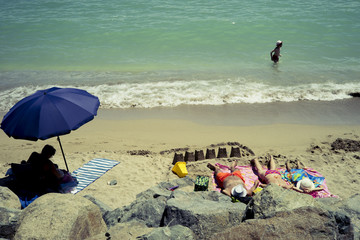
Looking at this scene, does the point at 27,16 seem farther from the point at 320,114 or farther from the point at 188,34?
the point at 320,114

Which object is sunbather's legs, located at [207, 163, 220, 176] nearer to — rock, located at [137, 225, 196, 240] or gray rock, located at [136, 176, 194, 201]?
→ gray rock, located at [136, 176, 194, 201]

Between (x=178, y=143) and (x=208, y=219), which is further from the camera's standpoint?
(x=178, y=143)

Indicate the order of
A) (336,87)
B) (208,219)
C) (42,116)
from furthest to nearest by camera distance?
1. (336,87)
2. (42,116)
3. (208,219)

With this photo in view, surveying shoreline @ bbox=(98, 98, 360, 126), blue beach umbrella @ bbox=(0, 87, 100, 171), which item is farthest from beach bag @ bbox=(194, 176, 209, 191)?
shoreline @ bbox=(98, 98, 360, 126)

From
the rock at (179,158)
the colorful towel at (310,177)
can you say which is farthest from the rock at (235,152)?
the rock at (179,158)

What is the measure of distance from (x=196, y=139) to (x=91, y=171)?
296cm

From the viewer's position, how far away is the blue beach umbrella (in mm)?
5465

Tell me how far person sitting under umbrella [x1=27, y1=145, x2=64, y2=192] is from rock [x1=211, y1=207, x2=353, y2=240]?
11.5 ft

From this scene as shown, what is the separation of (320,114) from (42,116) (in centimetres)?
829

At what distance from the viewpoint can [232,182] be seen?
663 cm

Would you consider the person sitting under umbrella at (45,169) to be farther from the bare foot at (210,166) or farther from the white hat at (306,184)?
the white hat at (306,184)

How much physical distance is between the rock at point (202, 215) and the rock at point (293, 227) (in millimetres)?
548

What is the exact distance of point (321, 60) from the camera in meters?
15.5

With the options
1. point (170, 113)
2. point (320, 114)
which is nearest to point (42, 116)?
point (170, 113)
